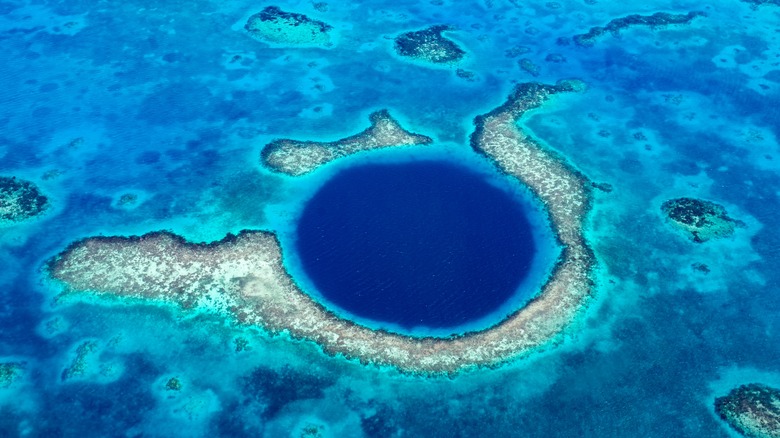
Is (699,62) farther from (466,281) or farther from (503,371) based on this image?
(503,371)

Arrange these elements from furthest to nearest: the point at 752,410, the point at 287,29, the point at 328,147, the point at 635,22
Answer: the point at 635,22
the point at 287,29
the point at 328,147
the point at 752,410

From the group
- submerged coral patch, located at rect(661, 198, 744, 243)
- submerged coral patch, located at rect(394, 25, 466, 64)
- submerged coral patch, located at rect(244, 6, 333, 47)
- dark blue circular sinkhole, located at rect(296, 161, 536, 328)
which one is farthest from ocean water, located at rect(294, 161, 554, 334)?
submerged coral patch, located at rect(244, 6, 333, 47)

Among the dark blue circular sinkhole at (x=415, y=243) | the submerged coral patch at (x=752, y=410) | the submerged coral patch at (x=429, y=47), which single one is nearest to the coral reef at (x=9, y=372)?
the dark blue circular sinkhole at (x=415, y=243)

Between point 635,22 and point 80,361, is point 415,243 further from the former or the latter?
point 635,22

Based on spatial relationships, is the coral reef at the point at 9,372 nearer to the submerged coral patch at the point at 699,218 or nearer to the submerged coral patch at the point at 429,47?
the submerged coral patch at the point at 429,47

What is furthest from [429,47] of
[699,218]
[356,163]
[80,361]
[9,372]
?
[9,372]

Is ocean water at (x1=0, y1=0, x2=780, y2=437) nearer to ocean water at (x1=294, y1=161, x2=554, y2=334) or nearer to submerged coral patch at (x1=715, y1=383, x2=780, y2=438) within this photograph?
submerged coral patch at (x1=715, y1=383, x2=780, y2=438)

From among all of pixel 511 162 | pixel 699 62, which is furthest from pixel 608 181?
pixel 699 62
